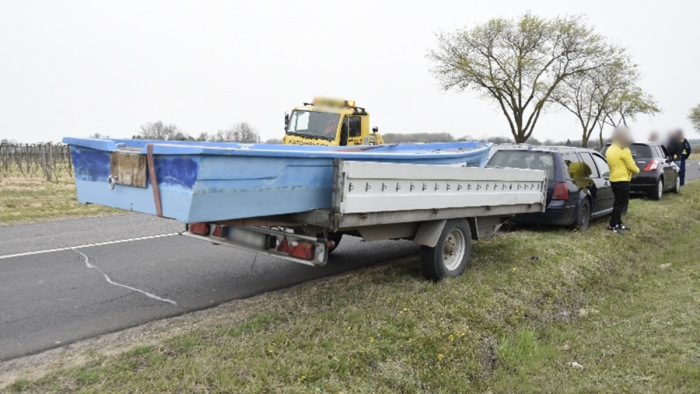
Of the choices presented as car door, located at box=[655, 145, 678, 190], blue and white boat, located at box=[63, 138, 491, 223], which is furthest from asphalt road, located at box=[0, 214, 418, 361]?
car door, located at box=[655, 145, 678, 190]

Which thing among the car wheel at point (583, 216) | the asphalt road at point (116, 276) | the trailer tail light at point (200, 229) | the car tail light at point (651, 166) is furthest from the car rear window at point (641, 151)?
the trailer tail light at point (200, 229)

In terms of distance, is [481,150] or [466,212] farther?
[481,150]

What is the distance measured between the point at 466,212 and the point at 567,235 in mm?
3601

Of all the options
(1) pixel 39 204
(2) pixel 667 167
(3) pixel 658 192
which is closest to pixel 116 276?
(1) pixel 39 204

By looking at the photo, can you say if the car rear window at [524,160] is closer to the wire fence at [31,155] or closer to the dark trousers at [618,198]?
the dark trousers at [618,198]

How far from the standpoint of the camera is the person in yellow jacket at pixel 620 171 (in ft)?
32.3

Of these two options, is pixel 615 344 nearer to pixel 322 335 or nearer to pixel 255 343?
pixel 322 335

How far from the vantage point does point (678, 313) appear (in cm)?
595

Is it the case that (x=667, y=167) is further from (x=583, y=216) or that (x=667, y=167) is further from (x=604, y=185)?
(x=583, y=216)

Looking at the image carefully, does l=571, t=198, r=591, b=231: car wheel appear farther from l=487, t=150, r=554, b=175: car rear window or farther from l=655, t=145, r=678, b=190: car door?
l=655, t=145, r=678, b=190: car door

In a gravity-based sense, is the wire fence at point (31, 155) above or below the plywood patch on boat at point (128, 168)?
below

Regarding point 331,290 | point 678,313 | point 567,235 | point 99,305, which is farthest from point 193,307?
point 567,235

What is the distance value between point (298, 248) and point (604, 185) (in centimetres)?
766

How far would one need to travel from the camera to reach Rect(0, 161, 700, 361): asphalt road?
4879mm
